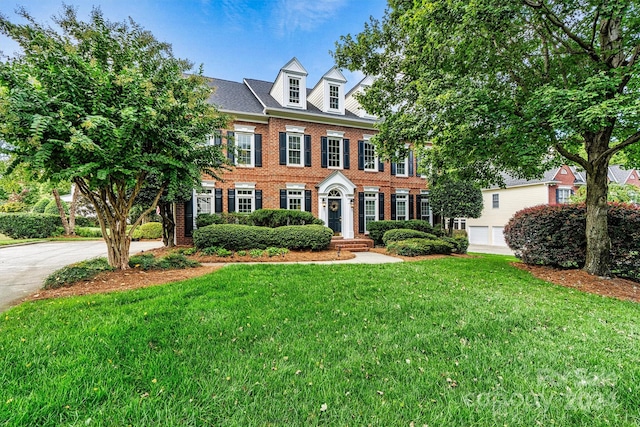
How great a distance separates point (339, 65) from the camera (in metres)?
8.97

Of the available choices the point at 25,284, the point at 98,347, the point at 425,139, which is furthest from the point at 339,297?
the point at 25,284

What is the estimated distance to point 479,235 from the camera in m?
22.9

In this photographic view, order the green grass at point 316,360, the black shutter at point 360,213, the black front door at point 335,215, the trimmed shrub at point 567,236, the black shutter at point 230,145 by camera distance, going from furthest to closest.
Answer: the black shutter at point 360,213, the black front door at point 335,215, the black shutter at point 230,145, the trimmed shrub at point 567,236, the green grass at point 316,360

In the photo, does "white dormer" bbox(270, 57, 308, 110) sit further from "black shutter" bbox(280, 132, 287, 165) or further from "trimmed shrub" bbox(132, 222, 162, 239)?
"trimmed shrub" bbox(132, 222, 162, 239)

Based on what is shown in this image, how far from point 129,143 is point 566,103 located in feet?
28.1

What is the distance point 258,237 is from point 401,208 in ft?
30.0

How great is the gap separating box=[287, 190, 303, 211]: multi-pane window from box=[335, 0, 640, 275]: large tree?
6627mm

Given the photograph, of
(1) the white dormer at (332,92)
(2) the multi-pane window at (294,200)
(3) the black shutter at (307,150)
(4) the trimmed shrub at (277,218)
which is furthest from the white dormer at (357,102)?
(4) the trimmed shrub at (277,218)

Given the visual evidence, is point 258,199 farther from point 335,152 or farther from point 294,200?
point 335,152

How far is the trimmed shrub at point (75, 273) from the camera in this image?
5322 mm

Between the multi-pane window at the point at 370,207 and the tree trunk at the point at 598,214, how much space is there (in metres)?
8.91

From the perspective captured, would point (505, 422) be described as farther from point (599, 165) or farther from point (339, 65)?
point (339, 65)

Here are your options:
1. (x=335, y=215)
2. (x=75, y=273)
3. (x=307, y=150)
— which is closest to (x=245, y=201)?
(x=307, y=150)

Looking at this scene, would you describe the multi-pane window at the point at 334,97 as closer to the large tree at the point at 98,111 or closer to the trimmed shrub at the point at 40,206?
the large tree at the point at 98,111
